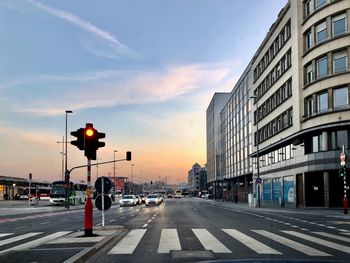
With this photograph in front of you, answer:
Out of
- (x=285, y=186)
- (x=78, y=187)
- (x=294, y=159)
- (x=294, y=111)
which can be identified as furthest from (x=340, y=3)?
(x=78, y=187)

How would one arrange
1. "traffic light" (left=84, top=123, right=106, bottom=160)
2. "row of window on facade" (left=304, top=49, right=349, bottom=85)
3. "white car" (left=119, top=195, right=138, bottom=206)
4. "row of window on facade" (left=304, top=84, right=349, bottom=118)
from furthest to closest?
"white car" (left=119, top=195, right=138, bottom=206) → "row of window on facade" (left=304, top=49, right=349, bottom=85) → "row of window on facade" (left=304, top=84, right=349, bottom=118) → "traffic light" (left=84, top=123, right=106, bottom=160)

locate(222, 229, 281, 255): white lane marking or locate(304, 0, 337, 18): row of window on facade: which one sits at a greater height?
locate(304, 0, 337, 18): row of window on facade

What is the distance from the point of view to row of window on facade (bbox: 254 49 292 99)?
190ft

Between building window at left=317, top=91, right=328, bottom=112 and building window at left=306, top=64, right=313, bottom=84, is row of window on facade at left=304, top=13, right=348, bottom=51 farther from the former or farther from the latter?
building window at left=317, top=91, right=328, bottom=112

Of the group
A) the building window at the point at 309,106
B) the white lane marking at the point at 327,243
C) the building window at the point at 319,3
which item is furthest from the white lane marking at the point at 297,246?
the building window at the point at 319,3

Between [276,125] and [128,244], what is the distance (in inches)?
2064

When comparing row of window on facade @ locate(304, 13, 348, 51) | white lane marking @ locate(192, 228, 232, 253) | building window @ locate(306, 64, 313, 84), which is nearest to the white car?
building window @ locate(306, 64, 313, 84)

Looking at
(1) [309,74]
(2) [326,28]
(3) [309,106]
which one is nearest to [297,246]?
(2) [326,28]

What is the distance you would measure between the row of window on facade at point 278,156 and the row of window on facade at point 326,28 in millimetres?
12416

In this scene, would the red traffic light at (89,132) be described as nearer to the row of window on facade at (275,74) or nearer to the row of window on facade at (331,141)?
the row of window on facade at (331,141)

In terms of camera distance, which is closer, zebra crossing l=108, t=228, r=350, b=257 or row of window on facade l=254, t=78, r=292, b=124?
zebra crossing l=108, t=228, r=350, b=257

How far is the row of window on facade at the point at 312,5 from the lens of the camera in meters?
48.3

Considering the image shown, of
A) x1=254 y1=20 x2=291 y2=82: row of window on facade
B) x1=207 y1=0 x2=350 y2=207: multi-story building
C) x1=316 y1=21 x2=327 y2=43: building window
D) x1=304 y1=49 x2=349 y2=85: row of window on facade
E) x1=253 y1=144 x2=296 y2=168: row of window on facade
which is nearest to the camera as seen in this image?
x1=304 y1=49 x2=349 y2=85: row of window on facade

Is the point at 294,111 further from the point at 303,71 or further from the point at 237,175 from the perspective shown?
the point at 237,175
